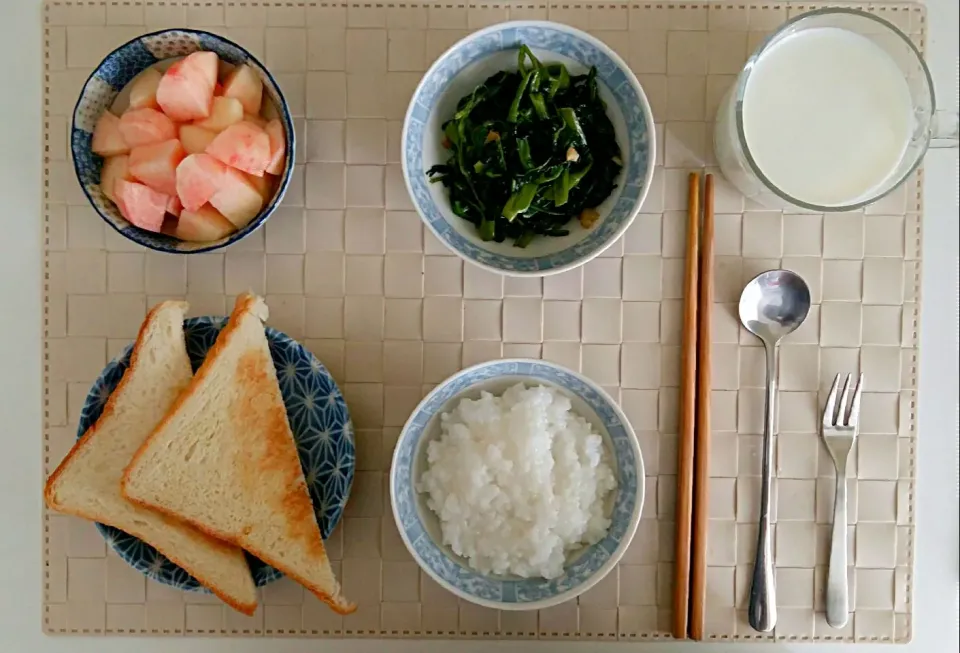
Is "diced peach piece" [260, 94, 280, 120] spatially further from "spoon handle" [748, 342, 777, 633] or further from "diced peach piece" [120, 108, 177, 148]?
"spoon handle" [748, 342, 777, 633]

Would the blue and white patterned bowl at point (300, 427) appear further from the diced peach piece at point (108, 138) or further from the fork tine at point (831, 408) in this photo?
the fork tine at point (831, 408)

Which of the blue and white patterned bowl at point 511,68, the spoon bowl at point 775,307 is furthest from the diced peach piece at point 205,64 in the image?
the spoon bowl at point 775,307

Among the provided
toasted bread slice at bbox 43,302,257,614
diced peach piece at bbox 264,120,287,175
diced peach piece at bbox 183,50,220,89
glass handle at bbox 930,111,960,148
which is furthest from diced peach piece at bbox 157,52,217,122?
glass handle at bbox 930,111,960,148

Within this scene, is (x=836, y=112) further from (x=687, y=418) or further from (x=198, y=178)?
(x=198, y=178)

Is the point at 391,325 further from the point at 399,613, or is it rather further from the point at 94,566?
the point at 94,566

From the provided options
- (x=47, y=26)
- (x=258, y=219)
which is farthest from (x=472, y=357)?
(x=47, y=26)

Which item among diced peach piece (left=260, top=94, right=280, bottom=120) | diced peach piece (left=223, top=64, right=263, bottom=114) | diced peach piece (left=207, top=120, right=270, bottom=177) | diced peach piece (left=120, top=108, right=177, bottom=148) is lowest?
diced peach piece (left=207, top=120, right=270, bottom=177)
